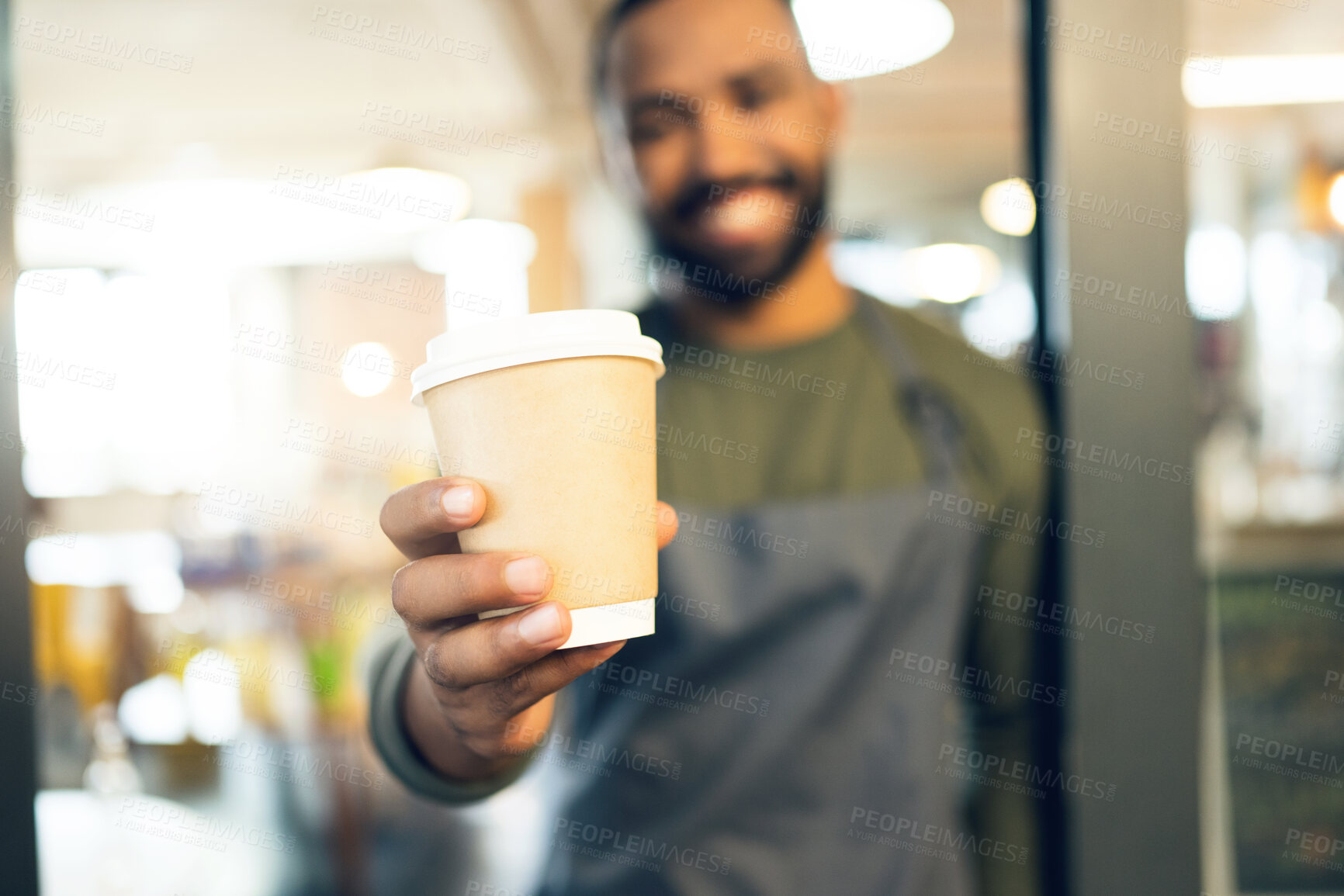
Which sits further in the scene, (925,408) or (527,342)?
(925,408)

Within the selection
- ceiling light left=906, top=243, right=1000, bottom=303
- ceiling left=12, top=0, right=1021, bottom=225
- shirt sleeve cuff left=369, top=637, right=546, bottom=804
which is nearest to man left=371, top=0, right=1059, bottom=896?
shirt sleeve cuff left=369, top=637, right=546, bottom=804

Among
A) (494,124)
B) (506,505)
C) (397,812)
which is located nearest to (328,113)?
(494,124)

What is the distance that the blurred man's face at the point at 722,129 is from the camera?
4.04 ft

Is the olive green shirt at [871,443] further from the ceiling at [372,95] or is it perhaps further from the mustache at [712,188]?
the ceiling at [372,95]

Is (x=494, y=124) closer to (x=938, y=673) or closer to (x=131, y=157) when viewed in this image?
(x=131, y=157)

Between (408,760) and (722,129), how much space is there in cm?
92

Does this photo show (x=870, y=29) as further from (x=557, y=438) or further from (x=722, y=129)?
(x=557, y=438)

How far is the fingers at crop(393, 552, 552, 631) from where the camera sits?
46 centimetres

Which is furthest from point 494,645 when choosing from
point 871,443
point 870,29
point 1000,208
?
point 1000,208

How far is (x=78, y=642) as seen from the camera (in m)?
2.33

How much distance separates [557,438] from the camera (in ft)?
1.57

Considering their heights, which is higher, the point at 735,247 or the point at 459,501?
the point at 735,247

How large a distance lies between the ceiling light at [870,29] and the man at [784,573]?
590 millimetres

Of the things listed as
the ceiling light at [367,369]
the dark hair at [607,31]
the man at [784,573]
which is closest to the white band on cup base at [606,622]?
the man at [784,573]
